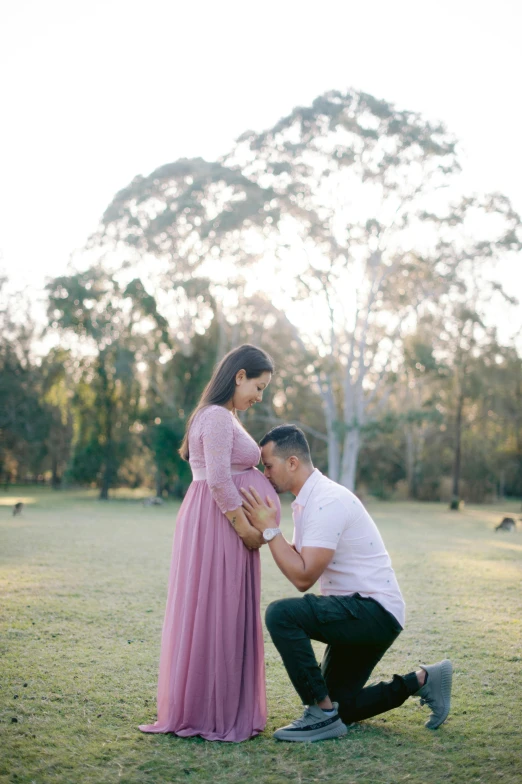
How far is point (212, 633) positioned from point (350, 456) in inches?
1005

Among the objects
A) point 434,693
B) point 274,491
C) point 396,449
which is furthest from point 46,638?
point 396,449

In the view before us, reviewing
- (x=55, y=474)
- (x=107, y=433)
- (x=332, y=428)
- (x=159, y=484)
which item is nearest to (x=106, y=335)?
(x=107, y=433)

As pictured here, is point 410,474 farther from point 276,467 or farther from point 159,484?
point 276,467

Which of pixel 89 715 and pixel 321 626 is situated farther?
pixel 89 715

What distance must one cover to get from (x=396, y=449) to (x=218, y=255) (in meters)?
17.8

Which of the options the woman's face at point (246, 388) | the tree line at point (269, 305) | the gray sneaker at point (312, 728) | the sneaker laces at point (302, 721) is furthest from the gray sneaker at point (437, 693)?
the tree line at point (269, 305)

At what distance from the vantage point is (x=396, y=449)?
41.7 meters

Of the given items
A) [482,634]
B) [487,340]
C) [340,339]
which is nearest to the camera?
[482,634]

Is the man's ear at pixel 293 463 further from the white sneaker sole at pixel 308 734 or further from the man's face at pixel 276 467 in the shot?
the white sneaker sole at pixel 308 734

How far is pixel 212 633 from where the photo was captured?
4035mm

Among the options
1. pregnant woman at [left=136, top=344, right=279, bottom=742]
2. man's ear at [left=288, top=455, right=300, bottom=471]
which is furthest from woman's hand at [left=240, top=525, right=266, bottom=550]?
man's ear at [left=288, top=455, right=300, bottom=471]

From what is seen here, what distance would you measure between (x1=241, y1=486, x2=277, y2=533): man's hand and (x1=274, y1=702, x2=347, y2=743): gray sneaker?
940 mm

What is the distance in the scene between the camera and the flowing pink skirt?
3990 millimetres

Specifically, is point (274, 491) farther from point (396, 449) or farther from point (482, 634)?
point (396, 449)
